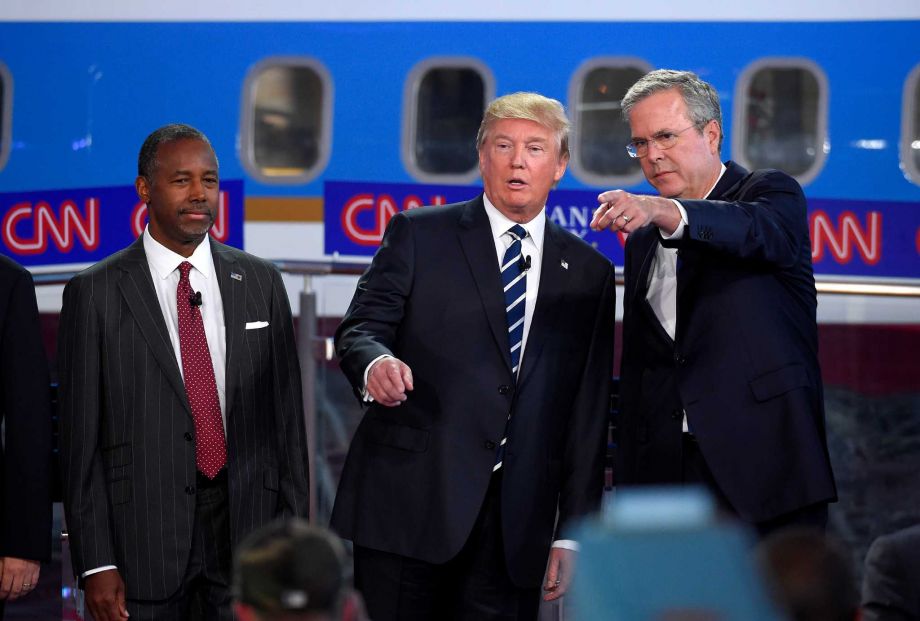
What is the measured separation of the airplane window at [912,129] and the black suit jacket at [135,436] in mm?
4617

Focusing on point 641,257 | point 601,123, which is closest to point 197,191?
point 641,257

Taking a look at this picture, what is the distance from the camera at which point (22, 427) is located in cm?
368

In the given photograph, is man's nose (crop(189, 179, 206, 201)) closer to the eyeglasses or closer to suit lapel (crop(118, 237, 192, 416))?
suit lapel (crop(118, 237, 192, 416))

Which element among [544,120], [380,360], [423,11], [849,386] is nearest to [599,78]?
[423,11]

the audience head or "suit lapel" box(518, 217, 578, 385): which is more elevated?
"suit lapel" box(518, 217, 578, 385)

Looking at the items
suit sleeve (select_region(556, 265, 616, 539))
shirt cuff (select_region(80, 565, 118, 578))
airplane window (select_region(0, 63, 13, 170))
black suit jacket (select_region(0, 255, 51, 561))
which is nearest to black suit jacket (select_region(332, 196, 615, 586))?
suit sleeve (select_region(556, 265, 616, 539))

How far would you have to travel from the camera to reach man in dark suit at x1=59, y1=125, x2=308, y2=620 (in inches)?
144

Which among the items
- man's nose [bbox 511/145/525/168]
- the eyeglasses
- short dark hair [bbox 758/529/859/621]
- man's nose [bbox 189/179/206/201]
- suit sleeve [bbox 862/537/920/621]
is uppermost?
the eyeglasses

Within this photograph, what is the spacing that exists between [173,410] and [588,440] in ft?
3.68

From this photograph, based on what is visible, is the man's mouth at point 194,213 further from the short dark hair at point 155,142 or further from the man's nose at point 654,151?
the man's nose at point 654,151

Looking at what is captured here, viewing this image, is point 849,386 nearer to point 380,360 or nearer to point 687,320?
point 687,320

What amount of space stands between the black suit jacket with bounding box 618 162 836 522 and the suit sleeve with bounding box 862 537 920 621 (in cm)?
80

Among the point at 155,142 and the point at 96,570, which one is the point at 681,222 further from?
the point at 96,570

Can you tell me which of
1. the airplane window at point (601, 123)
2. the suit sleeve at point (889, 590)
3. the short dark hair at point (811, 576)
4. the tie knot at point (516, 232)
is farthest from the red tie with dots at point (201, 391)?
the airplane window at point (601, 123)
